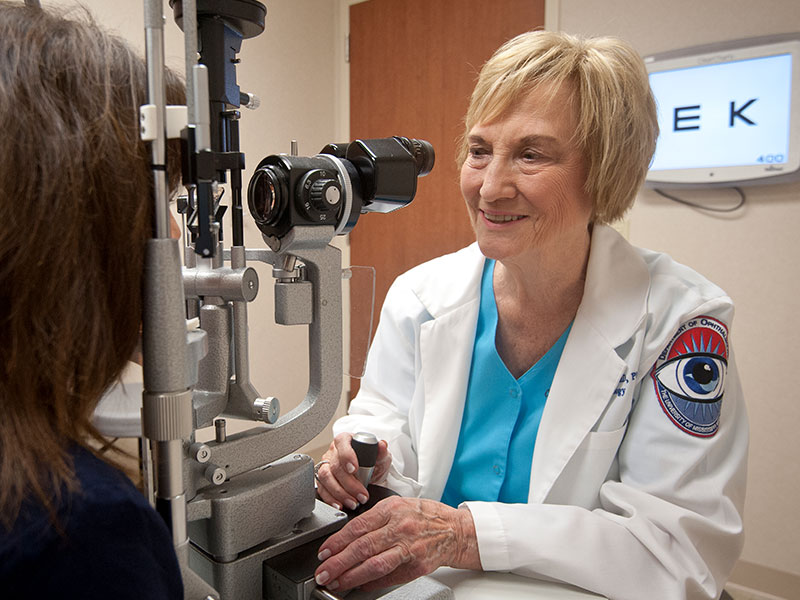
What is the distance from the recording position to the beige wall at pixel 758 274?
191 cm

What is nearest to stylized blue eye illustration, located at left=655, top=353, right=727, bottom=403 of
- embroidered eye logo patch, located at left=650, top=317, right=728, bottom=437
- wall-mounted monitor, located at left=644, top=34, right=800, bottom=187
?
embroidered eye logo patch, located at left=650, top=317, right=728, bottom=437

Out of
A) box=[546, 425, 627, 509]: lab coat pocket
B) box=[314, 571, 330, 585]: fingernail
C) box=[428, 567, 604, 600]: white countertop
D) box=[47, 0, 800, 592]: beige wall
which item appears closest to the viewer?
box=[314, 571, 330, 585]: fingernail

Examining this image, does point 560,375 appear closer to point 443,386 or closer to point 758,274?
point 443,386

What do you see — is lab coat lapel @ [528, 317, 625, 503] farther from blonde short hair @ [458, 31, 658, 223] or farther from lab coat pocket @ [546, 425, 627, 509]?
blonde short hair @ [458, 31, 658, 223]

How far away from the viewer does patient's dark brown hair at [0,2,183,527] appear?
0.47 m

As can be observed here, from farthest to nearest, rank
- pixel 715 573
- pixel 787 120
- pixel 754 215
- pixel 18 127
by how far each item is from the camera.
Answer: pixel 754 215, pixel 787 120, pixel 715 573, pixel 18 127

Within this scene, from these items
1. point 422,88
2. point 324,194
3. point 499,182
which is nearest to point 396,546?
point 324,194

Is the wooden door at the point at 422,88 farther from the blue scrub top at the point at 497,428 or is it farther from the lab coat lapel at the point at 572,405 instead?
the lab coat lapel at the point at 572,405

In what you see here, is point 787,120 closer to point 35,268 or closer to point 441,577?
point 441,577

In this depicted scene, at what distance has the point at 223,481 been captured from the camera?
2.10ft

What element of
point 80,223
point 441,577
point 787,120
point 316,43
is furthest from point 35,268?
point 316,43

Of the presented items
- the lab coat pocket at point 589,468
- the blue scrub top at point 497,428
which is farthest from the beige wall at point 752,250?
the lab coat pocket at point 589,468

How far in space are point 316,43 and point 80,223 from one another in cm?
263

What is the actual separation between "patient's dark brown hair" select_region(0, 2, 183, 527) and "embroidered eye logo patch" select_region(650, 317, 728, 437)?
2.78 feet
